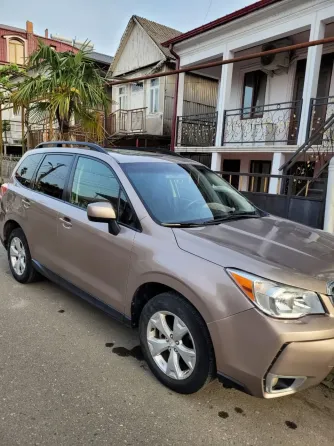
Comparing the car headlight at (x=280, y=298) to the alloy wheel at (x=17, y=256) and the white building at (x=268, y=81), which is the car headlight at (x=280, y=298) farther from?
the white building at (x=268, y=81)

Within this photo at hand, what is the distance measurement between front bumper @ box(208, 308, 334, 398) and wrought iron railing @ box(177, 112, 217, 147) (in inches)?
410

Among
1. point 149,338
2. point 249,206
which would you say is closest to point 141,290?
point 149,338

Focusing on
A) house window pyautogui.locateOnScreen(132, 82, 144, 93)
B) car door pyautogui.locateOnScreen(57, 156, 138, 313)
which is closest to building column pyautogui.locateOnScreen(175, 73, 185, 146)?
house window pyautogui.locateOnScreen(132, 82, 144, 93)

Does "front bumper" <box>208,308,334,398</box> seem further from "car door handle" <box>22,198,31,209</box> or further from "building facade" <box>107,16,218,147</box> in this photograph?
"building facade" <box>107,16,218,147</box>

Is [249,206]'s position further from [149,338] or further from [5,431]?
[5,431]

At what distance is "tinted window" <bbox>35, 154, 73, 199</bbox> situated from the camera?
3.80m

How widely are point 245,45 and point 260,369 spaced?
960 cm

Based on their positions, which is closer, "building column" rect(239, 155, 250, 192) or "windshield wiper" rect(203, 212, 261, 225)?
"windshield wiper" rect(203, 212, 261, 225)

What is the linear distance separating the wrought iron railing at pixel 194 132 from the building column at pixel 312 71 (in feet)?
13.0

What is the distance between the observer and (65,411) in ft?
7.66

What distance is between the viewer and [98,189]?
3.33m

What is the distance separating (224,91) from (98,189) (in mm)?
8174

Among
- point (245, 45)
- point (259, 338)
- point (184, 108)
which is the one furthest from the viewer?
point (184, 108)

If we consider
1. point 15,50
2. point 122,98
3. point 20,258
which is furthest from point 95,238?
point 15,50
